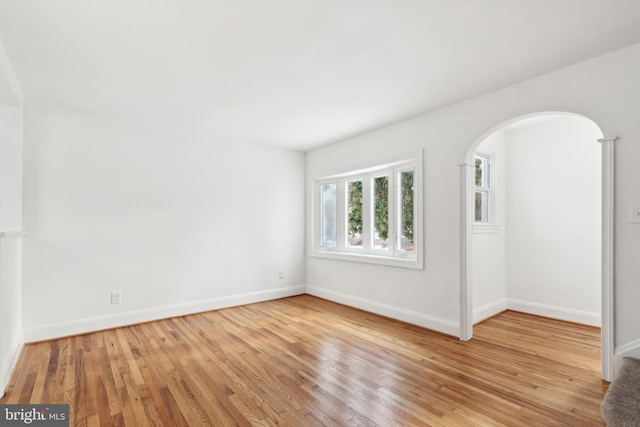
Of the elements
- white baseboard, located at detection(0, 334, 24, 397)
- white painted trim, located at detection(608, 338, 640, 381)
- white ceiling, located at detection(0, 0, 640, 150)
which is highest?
white ceiling, located at detection(0, 0, 640, 150)

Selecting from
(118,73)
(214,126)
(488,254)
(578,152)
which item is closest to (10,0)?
(118,73)

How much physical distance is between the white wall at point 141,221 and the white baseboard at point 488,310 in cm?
280

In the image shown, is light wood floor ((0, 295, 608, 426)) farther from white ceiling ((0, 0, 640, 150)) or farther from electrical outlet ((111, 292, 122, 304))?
white ceiling ((0, 0, 640, 150))

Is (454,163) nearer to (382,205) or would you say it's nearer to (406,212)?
(406,212)

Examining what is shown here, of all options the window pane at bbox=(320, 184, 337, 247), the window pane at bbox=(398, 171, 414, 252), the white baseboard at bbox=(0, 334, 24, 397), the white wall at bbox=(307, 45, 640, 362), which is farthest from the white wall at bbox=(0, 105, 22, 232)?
the window pane at bbox=(398, 171, 414, 252)

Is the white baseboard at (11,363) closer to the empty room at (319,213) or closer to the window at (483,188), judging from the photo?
the empty room at (319,213)

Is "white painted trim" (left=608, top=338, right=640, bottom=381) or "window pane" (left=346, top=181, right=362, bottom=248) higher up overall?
"window pane" (left=346, top=181, right=362, bottom=248)

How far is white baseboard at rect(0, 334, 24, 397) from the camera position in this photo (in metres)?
2.28

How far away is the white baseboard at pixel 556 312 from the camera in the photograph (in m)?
3.76

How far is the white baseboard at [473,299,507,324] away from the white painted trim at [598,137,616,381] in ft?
4.78

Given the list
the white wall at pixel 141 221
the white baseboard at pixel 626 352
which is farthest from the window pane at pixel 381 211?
the white baseboard at pixel 626 352

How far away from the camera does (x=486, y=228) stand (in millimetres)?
4156

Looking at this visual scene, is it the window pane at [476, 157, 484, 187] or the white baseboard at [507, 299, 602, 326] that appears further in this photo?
the window pane at [476, 157, 484, 187]

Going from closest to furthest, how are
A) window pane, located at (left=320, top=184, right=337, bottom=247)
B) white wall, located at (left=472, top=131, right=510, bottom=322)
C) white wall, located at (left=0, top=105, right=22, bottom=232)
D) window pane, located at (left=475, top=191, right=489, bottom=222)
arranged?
white wall, located at (left=0, top=105, right=22, bottom=232)
white wall, located at (left=472, top=131, right=510, bottom=322)
window pane, located at (left=475, top=191, right=489, bottom=222)
window pane, located at (left=320, top=184, right=337, bottom=247)
